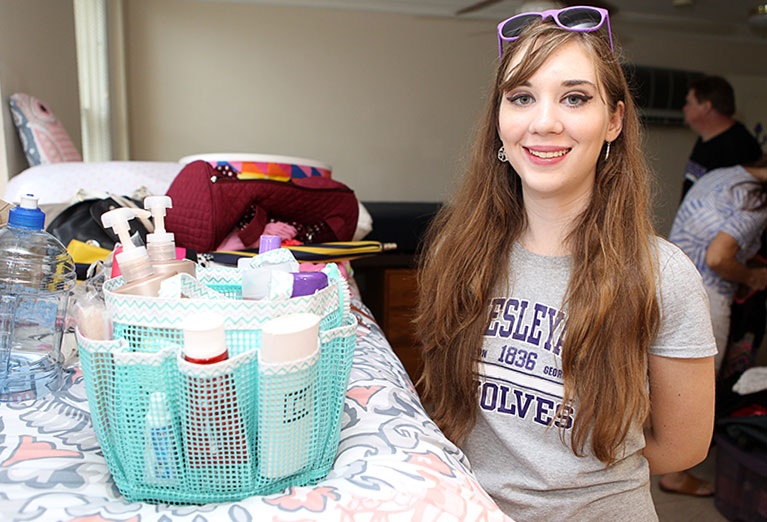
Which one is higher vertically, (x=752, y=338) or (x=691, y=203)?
(x=691, y=203)

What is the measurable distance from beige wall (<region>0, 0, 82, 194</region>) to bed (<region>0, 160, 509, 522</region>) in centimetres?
117

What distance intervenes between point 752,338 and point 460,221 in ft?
6.08

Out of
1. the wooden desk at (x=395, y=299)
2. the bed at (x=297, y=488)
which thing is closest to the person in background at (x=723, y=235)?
the wooden desk at (x=395, y=299)

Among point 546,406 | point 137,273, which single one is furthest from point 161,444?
point 546,406

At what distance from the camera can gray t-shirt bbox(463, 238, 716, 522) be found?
2.60ft

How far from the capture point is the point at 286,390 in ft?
1.47

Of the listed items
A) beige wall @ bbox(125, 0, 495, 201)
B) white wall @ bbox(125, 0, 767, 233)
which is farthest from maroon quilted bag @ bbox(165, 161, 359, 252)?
beige wall @ bbox(125, 0, 495, 201)

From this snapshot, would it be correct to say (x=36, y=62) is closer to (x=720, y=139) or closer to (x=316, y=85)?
Answer: (x=316, y=85)

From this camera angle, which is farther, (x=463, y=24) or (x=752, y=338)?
(x=463, y=24)

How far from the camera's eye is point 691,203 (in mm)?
2113

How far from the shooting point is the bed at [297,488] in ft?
1.47

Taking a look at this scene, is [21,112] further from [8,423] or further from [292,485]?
[292,485]

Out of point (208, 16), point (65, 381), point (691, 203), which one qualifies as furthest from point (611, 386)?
point (208, 16)

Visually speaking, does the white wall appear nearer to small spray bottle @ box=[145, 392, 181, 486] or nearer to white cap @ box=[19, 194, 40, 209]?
white cap @ box=[19, 194, 40, 209]
